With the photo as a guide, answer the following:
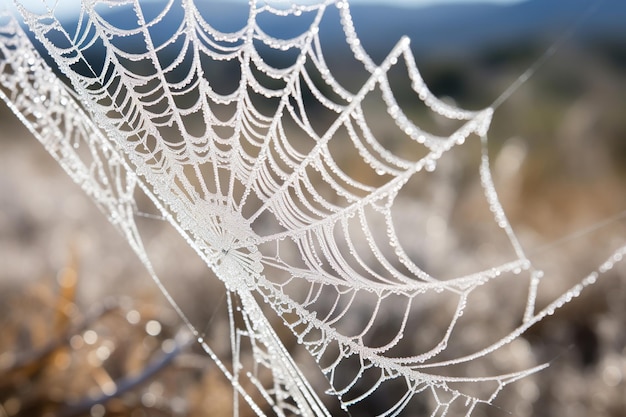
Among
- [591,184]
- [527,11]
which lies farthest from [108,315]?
[591,184]

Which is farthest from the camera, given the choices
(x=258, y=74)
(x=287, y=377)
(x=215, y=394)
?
(x=258, y=74)

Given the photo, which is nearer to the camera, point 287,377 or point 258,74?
point 287,377

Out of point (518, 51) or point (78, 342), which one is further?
point (518, 51)

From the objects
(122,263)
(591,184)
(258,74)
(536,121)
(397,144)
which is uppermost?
(258,74)

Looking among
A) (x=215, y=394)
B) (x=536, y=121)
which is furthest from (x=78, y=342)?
(x=536, y=121)

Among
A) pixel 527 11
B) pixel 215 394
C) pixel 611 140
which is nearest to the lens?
pixel 215 394

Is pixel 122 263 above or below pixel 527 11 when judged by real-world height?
above

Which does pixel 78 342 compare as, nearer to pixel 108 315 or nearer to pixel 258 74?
pixel 108 315

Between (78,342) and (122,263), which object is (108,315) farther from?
(122,263)

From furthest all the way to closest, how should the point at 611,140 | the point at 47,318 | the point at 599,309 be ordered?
the point at 611,140
the point at 599,309
the point at 47,318
